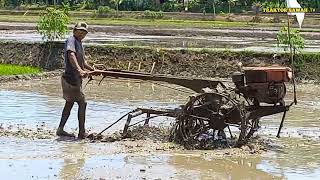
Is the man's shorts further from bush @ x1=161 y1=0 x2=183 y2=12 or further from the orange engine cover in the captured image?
bush @ x1=161 y1=0 x2=183 y2=12

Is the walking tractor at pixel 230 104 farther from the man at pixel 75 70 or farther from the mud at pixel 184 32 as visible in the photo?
the mud at pixel 184 32

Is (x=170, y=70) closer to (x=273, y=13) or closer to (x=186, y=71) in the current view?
(x=186, y=71)

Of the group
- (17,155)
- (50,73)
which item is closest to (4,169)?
(17,155)

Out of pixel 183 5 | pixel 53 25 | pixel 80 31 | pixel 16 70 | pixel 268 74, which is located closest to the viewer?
pixel 268 74

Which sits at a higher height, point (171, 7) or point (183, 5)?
point (183, 5)

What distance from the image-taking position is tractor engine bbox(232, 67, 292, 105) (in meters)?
9.66

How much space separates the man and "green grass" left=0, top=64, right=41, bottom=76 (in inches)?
363

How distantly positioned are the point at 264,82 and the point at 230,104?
59 centimetres

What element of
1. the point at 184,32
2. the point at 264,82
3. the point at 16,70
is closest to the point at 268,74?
the point at 264,82

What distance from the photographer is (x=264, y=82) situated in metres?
9.68

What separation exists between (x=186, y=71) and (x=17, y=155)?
11.4 metres

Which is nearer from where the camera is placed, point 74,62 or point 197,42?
point 74,62

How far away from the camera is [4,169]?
8.41 metres

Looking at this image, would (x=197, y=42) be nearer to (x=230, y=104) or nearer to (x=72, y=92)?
(x=72, y=92)
